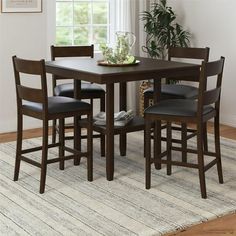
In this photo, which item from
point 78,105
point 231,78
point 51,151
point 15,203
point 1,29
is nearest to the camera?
point 15,203

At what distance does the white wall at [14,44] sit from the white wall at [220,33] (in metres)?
1.62

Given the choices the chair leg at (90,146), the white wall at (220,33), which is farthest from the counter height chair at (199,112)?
the white wall at (220,33)

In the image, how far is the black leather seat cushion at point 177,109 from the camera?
146 inches

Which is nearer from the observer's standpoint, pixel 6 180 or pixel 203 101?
pixel 203 101

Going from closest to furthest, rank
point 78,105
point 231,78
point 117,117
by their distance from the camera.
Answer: point 78,105 < point 117,117 < point 231,78

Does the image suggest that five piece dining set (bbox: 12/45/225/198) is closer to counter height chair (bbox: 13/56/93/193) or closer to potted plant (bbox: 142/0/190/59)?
counter height chair (bbox: 13/56/93/193)

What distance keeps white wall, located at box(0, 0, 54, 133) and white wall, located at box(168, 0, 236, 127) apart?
63.8 inches

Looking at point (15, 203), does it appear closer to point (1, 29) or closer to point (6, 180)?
point (6, 180)

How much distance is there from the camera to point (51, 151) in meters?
4.81

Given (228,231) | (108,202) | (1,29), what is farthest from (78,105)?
(1,29)

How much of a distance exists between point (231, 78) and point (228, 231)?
2881 millimetres

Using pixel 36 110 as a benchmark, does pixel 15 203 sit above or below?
below

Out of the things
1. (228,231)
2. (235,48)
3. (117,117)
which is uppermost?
(235,48)

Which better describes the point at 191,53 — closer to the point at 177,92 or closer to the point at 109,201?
the point at 177,92
